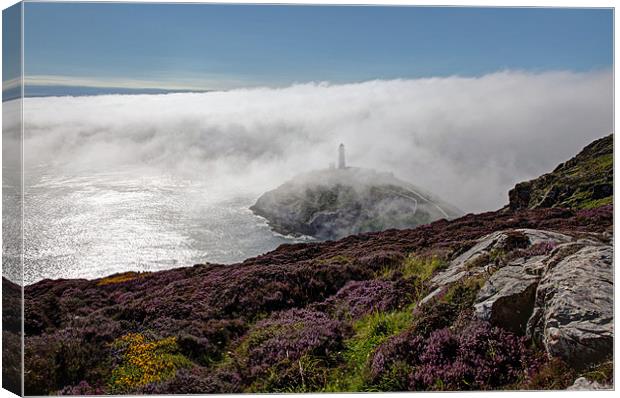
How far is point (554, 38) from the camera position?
1155cm

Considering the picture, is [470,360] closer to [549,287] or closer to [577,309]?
[549,287]

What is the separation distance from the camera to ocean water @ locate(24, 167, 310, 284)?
1084 centimetres

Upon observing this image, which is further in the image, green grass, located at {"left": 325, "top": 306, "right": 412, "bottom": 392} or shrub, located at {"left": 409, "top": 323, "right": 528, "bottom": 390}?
green grass, located at {"left": 325, "top": 306, "right": 412, "bottom": 392}

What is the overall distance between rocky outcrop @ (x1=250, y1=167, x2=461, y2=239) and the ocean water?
33cm

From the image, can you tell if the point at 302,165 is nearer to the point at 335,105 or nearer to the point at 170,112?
the point at 335,105

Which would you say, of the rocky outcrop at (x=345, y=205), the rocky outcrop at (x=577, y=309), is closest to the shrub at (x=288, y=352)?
the rocky outcrop at (x=345, y=205)

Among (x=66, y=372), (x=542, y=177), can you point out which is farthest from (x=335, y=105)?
(x=66, y=372)

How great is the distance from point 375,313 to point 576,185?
3871mm

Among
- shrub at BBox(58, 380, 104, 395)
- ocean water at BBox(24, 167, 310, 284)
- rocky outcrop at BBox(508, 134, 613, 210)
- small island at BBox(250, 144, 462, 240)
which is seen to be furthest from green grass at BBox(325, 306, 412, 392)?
shrub at BBox(58, 380, 104, 395)

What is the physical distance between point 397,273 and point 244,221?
2.52m

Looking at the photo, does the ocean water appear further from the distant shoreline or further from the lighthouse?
the lighthouse

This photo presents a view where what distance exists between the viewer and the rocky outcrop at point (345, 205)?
11602 millimetres

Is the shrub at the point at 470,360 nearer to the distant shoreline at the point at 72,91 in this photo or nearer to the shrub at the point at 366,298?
the shrub at the point at 366,298

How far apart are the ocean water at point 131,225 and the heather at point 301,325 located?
0.73 feet
